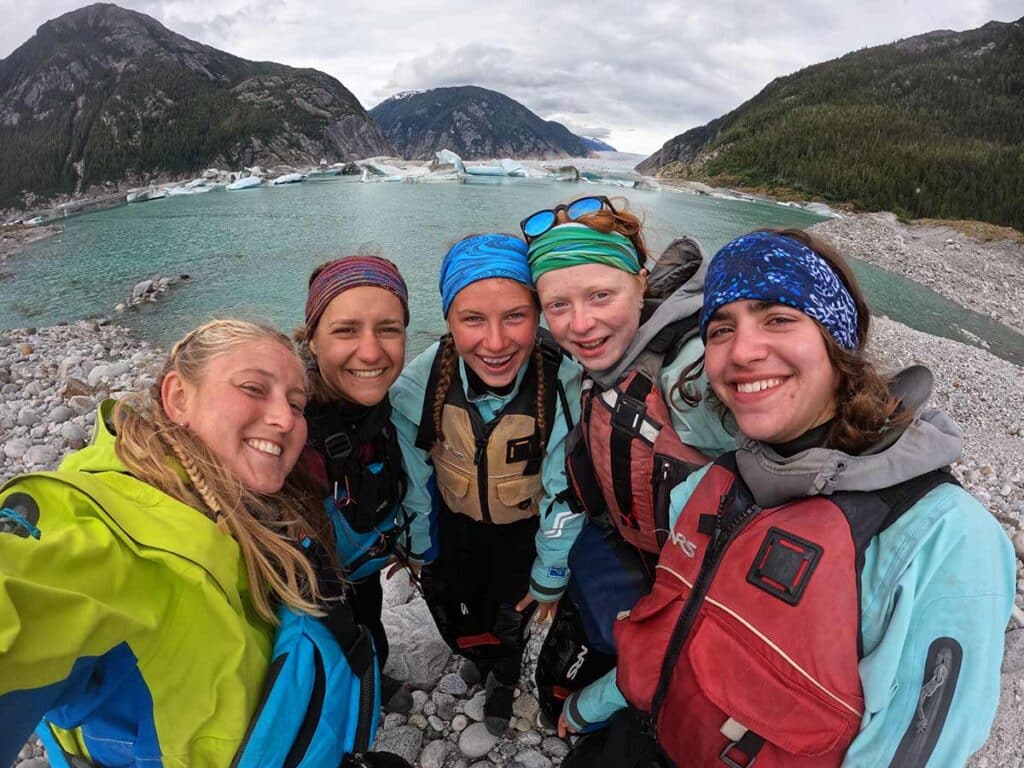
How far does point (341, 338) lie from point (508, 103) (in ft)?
727

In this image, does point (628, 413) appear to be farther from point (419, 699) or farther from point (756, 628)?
point (419, 699)

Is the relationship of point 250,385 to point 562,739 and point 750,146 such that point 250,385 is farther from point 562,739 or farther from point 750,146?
point 750,146

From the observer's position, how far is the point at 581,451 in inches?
69.8

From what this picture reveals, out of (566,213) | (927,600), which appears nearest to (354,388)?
(566,213)

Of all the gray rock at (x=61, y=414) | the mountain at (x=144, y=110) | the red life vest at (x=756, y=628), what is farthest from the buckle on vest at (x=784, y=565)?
the mountain at (x=144, y=110)

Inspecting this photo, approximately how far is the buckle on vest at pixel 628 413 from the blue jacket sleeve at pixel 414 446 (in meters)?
0.73

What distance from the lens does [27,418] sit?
5.68 meters

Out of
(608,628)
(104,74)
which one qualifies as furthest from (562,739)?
(104,74)

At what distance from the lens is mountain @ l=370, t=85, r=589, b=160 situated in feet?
543

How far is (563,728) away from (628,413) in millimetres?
1463

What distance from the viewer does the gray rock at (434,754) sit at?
7.04 feet

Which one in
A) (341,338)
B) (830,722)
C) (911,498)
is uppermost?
(341,338)

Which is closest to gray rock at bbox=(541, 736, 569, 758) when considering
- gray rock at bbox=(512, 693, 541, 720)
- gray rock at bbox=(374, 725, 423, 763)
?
gray rock at bbox=(512, 693, 541, 720)

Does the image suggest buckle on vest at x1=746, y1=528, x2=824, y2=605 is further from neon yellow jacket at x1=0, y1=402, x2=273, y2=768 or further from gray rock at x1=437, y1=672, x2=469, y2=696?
gray rock at x1=437, y1=672, x2=469, y2=696
